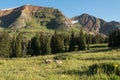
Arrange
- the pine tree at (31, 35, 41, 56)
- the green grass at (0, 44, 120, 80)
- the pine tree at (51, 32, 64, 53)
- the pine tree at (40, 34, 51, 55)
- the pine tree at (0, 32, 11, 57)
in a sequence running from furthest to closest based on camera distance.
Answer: the pine tree at (31, 35, 41, 56)
the pine tree at (51, 32, 64, 53)
the pine tree at (40, 34, 51, 55)
the pine tree at (0, 32, 11, 57)
the green grass at (0, 44, 120, 80)

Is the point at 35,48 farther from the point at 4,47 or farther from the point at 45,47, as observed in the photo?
the point at 4,47

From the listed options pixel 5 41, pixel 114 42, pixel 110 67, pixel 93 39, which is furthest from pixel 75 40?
pixel 110 67

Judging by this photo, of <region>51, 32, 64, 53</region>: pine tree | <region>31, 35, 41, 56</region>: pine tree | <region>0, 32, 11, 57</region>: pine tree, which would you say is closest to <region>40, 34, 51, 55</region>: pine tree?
<region>31, 35, 41, 56</region>: pine tree

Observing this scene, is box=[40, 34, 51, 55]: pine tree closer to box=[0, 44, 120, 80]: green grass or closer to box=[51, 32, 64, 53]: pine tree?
box=[51, 32, 64, 53]: pine tree

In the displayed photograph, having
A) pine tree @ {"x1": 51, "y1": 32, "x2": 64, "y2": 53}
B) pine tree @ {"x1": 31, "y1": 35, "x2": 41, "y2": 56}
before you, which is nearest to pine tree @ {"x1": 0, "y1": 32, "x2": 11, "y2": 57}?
pine tree @ {"x1": 31, "y1": 35, "x2": 41, "y2": 56}

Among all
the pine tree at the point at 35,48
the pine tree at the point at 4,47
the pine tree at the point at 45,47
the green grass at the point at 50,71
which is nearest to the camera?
the green grass at the point at 50,71

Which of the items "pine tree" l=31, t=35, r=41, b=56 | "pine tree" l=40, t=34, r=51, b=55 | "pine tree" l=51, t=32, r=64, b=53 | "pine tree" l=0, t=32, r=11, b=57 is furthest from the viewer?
"pine tree" l=31, t=35, r=41, b=56

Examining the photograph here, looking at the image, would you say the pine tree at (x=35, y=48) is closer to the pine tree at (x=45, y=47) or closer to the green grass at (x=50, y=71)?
the pine tree at (x=45, y=47)

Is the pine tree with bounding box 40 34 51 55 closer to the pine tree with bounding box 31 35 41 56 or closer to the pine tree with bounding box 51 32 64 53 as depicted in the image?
the pine tree with bounding box 31 35 41 56

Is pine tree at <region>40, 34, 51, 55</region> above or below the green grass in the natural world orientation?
below

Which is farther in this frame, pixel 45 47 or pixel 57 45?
pixel 57 45

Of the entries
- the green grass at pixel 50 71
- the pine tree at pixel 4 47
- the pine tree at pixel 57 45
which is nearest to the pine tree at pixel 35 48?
the pine tree at pixel 57 45

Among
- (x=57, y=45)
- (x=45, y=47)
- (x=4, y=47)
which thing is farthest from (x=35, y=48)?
(x=4, y=47)

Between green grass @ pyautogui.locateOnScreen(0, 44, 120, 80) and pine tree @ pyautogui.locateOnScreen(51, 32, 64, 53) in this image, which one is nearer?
green grass @ pyautogui.locateOnScreen(0, 44, 120, 80)
